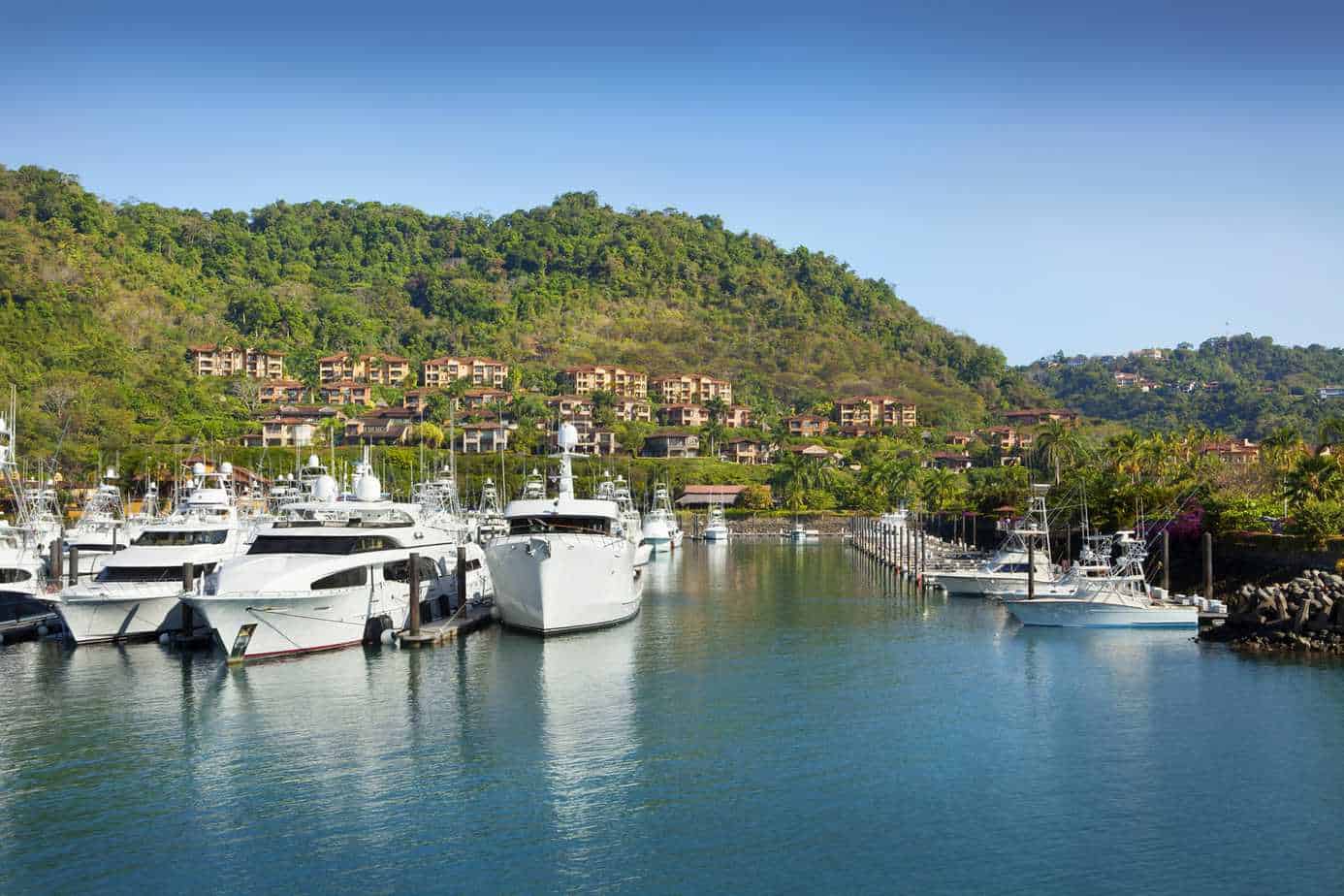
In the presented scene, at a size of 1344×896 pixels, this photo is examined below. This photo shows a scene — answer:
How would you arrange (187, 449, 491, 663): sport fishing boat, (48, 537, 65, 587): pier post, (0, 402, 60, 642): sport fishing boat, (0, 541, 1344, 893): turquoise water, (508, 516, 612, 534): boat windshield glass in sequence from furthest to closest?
(48, 537, 65, 587): pier post, (0, 402, 60, 642): sport fishing boat, (508, 516, 612, 534): boat windshield glass, (187, 449, 491, 663): sport fishing boat, (0, 541, 1344, 893): turquoise water

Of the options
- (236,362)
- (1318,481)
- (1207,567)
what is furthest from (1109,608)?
(236,362)

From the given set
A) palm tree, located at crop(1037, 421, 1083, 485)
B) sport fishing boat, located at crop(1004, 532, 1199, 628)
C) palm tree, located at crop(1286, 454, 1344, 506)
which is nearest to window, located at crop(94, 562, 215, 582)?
sport fishing boat, located at crop(1004, 532, 1199, 628)

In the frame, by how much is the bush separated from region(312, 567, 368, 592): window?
41.2m

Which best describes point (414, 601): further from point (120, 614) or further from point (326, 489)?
point (120, 614)

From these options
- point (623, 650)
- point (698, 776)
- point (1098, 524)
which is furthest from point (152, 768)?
point (1098, 524)

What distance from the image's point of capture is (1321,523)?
183 ft

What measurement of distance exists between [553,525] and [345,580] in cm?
888

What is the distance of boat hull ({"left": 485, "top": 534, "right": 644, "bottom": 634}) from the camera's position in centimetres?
4922

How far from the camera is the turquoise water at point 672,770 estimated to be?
2523cm

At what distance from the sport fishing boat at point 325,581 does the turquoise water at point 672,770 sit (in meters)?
1.22

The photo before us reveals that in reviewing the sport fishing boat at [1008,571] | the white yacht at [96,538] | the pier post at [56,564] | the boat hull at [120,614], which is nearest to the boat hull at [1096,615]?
the sport fishing boat at [1008,571]

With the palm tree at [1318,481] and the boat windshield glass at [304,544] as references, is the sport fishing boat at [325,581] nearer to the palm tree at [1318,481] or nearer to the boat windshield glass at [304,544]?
the boat windshield glass at [304,544]

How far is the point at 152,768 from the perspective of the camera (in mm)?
31703

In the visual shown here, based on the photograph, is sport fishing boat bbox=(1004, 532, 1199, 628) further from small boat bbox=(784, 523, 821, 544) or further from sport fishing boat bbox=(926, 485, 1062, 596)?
small boat bbox=(784, 523, 821, 544)
